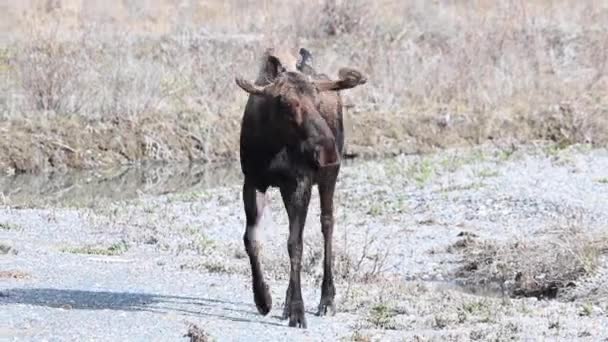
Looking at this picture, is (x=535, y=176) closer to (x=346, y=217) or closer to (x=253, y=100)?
(x=346, y=217)

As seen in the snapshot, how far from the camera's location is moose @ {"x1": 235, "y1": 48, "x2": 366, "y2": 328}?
1084 centimetres

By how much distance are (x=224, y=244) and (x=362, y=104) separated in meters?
11.2

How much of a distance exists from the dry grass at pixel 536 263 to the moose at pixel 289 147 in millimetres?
3127

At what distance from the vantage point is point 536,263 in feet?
46.9

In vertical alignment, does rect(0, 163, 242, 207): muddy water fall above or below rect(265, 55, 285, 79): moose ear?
below

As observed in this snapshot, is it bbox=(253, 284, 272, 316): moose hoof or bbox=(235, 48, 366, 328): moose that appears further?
bbox=(253, 284, 272, 316): moose hoof

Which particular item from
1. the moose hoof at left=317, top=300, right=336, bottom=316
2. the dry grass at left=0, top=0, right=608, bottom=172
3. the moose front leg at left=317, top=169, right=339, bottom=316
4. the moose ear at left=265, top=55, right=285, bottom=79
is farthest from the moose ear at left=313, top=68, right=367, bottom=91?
the dry grass at left=0, top=0, right=608, bottom=172

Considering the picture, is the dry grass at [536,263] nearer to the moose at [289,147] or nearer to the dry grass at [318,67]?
the moose at [289,147]

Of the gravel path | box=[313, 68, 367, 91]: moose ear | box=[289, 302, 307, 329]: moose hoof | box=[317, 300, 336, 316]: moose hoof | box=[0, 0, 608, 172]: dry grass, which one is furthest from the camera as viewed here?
box=[0, 0, 608, 172]: dry grass

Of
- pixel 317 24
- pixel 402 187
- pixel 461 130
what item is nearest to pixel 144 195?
pixel 402 187

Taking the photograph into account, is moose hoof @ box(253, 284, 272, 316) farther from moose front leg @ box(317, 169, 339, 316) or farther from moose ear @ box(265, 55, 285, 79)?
moose ear @ box(265, 55, 285, 79)

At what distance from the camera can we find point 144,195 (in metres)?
21.3

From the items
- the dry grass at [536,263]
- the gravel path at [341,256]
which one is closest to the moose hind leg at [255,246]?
the gravel path at [341,256]

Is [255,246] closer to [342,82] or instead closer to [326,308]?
[326,308]
